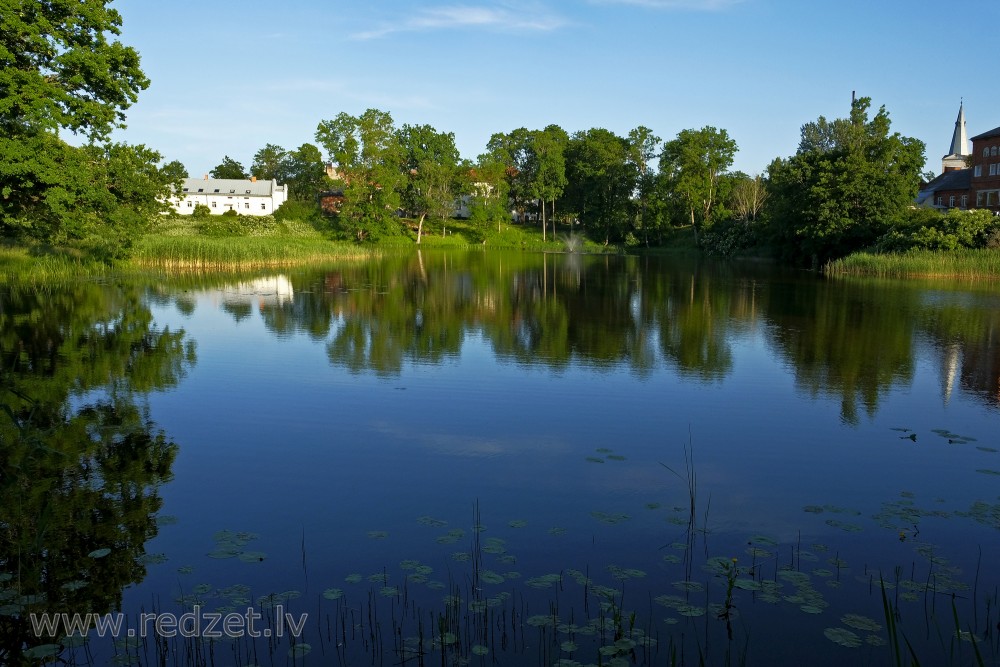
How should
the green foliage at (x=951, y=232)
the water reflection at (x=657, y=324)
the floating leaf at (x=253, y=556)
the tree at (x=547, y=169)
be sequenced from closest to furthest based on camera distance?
the floating leaf at (x=253, y=556), the water reflection at (x=657, y=324), the green foliage at (x=951, y=232), the tree at (x=547, y=169)

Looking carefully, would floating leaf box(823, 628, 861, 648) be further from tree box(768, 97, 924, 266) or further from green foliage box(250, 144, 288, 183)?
green foliage box(250, 144, 288, 183)

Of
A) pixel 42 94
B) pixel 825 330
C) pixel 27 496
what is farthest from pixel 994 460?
pixel 42 94

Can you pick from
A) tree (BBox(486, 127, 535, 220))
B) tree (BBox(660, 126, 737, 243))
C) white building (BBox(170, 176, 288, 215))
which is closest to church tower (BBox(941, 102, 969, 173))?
tree (BBox(660, 126, 737, 243))

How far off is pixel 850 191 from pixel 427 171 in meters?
46.0

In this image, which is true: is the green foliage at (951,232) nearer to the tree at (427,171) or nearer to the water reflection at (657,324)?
the water reflection at (657,324)

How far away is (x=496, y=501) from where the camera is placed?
814cm

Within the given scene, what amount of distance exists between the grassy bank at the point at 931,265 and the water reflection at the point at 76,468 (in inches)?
1511

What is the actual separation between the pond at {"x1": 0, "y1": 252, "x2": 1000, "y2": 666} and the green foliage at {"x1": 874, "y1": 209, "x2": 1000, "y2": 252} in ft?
96.2

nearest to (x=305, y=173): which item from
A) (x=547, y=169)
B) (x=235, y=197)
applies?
(x=235, y=197)

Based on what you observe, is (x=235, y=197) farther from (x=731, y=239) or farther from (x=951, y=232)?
(x=951, y=232)

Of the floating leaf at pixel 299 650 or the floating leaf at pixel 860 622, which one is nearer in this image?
the floating leaf at pixel 299 650

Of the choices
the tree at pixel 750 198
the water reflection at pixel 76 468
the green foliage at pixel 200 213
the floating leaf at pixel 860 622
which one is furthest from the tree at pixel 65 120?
the tree at pixel 750 198

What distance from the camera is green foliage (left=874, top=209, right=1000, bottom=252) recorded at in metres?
43.4

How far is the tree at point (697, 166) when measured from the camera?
8181 centimetres
